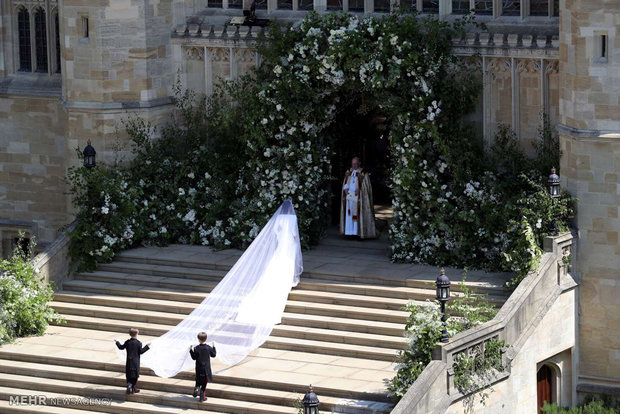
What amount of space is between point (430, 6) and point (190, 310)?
7801 millimetres

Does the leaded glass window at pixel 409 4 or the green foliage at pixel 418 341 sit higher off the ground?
the leaded glass window at pixel 409 4

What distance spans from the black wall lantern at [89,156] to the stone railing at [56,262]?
51.0 inches

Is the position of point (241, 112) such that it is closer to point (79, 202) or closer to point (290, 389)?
point (79, 202)

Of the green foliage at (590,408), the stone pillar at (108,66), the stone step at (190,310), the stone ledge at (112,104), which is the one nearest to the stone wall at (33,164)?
the stone ledge at (112,104)

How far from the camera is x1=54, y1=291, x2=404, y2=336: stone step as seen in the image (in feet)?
99.3

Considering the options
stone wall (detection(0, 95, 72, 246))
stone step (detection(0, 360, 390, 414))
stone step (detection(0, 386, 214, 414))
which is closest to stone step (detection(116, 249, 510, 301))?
stone step (detection(0, 360, 390, 414))

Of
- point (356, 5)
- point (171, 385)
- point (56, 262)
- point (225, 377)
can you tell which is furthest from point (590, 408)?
point (56, 262)

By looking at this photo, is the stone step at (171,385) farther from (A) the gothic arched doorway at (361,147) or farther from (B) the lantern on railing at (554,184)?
(A) the gothic arched doorway at (361,147)

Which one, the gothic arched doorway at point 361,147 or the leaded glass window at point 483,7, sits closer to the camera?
the leaded glass window at point 483,7

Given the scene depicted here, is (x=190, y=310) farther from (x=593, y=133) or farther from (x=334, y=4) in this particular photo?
(x=593, y=133)

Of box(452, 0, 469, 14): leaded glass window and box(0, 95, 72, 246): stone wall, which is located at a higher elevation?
box(452, 0, 469, 14): leaded glass window

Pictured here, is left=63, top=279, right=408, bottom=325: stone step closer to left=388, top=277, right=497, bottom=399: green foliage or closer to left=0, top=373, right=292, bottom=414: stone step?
left=388, top=277, right=497, bottom=399: green foliage

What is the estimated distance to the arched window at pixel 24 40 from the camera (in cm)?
3794

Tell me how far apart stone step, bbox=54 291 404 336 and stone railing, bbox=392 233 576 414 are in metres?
2.19
